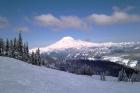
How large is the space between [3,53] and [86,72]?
63.5 m

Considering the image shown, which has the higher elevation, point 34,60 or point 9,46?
point 9,46

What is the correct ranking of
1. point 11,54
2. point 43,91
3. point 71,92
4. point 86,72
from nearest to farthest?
point 43,91
point 71,92
point 11,54
point 86,72

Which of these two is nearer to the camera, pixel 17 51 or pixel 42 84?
pixel 42 84

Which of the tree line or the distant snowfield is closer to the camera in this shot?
the distant snowfield

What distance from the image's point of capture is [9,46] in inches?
3821

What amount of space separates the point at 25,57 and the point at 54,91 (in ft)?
236

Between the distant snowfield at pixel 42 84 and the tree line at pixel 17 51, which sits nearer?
the distant snowfield at pixel 42 84

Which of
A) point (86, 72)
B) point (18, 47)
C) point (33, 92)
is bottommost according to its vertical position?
point (86, 72)

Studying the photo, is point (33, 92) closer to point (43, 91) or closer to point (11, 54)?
point (43, 91)

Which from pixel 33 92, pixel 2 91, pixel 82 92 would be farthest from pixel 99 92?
pixel 2 91

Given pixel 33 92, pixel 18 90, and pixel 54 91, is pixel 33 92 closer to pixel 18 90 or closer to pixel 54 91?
pixel 18 90

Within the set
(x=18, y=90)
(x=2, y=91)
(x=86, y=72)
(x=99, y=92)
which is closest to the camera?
(x=2, y=91)

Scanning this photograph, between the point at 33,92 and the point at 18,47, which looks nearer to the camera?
the point at 33,92

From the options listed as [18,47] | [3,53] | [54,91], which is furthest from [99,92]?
[3,53]
